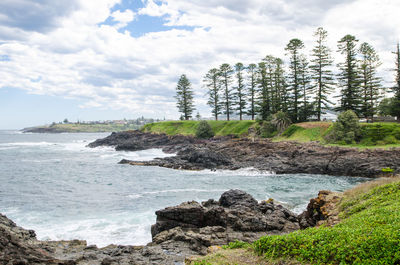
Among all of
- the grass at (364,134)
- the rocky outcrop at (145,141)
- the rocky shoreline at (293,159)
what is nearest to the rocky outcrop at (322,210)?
the rocky shoreline at (293,159)

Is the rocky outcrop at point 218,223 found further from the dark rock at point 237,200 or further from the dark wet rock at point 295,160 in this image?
the dark wet rock at point 295,160

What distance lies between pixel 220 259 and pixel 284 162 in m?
28.4

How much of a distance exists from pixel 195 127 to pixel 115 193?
50583 mm

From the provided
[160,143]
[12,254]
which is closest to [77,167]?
[160,143]

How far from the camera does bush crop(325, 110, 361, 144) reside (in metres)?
38.7

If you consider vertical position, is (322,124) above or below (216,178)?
above

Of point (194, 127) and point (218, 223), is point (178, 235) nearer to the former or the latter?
point (218, 223)

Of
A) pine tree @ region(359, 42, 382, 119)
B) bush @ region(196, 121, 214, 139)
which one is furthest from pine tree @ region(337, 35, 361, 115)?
bush @ region(196, 121, 214, 139)

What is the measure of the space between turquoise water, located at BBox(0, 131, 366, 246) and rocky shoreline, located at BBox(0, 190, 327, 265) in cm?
252

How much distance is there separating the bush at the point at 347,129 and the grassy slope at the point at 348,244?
31258 millimetres

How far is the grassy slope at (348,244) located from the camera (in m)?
6.75

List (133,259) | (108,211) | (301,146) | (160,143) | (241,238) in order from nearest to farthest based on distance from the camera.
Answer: (133,259)
(241,238)
(108,211)
(301,146)
(160,143)

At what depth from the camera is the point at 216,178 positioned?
30750mm

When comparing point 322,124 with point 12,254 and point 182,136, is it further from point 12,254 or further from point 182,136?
point 12,254
